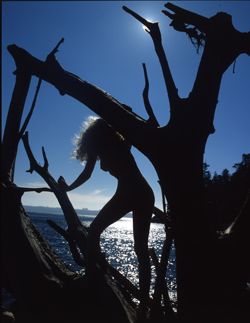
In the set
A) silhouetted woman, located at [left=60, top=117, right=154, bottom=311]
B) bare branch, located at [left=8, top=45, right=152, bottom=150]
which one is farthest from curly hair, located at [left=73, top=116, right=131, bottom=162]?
bare branch, located at [left=8, top=45, right=152, bottom=150]

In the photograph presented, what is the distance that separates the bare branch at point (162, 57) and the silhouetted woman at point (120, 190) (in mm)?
897

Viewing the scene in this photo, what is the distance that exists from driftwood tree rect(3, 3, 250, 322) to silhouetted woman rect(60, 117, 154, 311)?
1.96ft

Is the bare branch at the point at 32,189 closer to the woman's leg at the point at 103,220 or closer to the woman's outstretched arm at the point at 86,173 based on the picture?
the woman's outstretched arm at the point at 86,173

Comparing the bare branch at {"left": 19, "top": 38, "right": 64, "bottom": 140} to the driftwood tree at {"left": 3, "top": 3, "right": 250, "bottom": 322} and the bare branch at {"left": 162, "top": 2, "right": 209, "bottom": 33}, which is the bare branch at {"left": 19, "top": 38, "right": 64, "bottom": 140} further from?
the bare branch at {"left": 162, "top": 2, "right": 209, "bottom": 33}

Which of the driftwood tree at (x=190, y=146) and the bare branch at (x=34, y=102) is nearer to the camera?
the driftwood tree at (x=190, y=146)

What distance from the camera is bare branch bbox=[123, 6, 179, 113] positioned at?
312 cm

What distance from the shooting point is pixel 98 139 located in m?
3.72

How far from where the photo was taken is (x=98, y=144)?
3729 millimetres

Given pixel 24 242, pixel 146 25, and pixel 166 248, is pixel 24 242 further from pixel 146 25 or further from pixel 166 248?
pixel 146 25

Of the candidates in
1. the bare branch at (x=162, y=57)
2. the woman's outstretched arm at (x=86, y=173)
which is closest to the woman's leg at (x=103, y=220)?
the woman's outstretched arm at (x=86, y=173)


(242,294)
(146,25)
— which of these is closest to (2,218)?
(242,294)

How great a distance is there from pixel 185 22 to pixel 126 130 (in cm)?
134

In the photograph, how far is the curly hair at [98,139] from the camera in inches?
145

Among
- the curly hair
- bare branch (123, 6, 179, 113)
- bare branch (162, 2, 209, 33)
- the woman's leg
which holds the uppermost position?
bare branch (162, 2, 209, 33)
